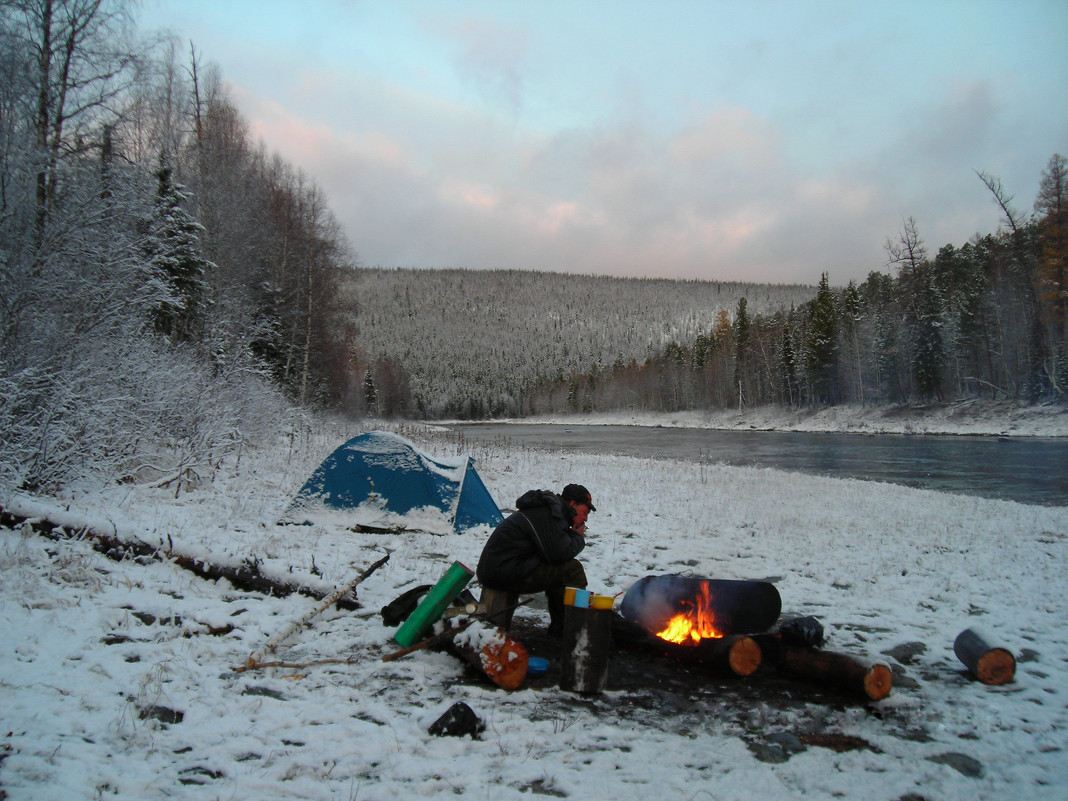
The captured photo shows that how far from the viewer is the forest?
8094 mm

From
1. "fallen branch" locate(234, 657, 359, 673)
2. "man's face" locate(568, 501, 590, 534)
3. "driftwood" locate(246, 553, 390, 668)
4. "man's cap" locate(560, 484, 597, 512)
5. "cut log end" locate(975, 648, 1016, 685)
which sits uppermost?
"man's cap" locate(560, 484, 597, 512)

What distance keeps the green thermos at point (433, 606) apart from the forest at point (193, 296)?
555cm

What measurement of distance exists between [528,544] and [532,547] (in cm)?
5

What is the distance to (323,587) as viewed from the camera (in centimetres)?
592

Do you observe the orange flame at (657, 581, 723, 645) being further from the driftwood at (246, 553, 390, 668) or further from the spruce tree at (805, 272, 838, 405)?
the spruce tree at (805, 272, 838, 405)

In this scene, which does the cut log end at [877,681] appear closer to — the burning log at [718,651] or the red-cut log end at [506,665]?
the burning log at [718,651]

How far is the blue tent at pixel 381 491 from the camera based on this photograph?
9273 millimetres

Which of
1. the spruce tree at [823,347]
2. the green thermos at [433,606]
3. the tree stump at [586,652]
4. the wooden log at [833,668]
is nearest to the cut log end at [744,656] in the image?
the wooden log at [833,668]

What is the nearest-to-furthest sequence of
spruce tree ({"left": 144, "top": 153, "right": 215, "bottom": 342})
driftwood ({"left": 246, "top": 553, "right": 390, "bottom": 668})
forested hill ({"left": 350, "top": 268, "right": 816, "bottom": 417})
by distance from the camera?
driftwood ({"left": 246, "top": 553, "right": 390, "bottom": 668}), spruce tree ({"left": 144, "top": 153, "right": 215, "bottom": 342}), forested hill ({"left": 350, "top": 268, "right": 816, "bottom": 417})

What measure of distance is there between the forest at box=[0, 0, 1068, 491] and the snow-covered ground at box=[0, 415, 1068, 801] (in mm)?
2113

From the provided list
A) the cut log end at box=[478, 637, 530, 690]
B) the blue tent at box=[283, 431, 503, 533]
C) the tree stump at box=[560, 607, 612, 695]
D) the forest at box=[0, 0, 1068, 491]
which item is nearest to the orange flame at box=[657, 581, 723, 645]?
the tree stump at box=[560, 607, 612, 695]

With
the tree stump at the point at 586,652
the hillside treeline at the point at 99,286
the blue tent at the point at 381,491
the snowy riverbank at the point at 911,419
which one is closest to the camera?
the tree stump at the point at 586,652

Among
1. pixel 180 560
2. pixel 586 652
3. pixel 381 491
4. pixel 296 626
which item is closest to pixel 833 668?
pixel 586 652


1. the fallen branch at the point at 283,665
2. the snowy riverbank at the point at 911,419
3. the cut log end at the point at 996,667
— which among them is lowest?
the cut log end at the point at 996,667
